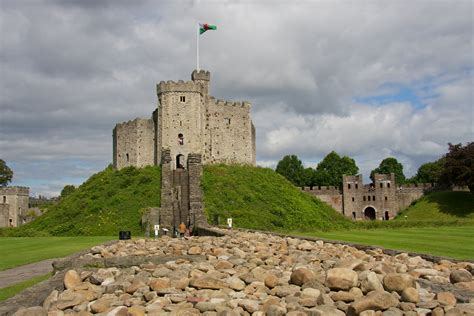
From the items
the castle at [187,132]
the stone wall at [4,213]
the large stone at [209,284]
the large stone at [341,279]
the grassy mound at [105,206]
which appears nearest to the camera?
the large stone at [341,279]

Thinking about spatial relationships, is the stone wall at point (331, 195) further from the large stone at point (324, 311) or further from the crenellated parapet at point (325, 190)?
the large stone at point (324, 311)

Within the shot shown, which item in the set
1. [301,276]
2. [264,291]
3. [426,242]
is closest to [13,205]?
[426,242]

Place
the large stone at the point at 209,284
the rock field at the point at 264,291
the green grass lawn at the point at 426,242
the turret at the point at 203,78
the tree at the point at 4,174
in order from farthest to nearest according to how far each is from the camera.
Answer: the tree at the point at 4,174, the turret at the point at 203,78, the green grass lawn at the point at 426,242, the large stone at the point at 209,284, the rock field at the point at 264,291

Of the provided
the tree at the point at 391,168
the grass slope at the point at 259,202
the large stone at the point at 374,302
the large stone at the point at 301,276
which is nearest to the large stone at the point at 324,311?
the large stone at the point at 374,302

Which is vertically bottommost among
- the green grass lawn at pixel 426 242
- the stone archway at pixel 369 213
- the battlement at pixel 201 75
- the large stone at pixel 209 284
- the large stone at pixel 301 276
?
the stone archway at pixel 369 213

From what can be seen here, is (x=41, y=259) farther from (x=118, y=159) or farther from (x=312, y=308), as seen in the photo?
(x=118, y=159)

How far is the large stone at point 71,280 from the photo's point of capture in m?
8.81

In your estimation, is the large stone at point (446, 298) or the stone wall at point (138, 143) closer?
the large stone at point (446, 298)

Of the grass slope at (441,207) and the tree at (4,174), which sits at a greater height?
the tree at (4,174)

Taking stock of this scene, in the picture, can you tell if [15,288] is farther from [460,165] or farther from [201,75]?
[460,165]

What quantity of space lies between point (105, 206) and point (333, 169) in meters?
65.8

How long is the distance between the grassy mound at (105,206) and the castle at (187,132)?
2403 mm

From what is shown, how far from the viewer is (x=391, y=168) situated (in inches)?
4198

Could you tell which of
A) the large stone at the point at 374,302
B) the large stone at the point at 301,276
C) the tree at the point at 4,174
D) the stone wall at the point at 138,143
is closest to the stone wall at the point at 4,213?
the tree at the point at 4,174
